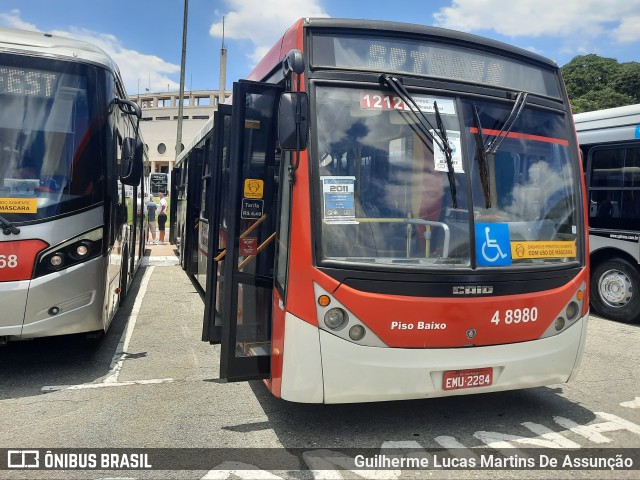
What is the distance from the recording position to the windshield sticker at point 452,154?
3.69 metres

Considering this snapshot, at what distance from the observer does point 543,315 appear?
154 inches

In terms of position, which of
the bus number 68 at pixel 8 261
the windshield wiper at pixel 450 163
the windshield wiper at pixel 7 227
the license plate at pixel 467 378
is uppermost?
the windshield wiper at pixel 450 163

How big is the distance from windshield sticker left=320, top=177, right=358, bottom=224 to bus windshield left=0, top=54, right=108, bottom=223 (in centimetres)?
255

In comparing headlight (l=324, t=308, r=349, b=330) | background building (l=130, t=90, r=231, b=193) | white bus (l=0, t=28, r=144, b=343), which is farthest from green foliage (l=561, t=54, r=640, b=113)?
headlight (l=324, t=308, r=349, b=330)

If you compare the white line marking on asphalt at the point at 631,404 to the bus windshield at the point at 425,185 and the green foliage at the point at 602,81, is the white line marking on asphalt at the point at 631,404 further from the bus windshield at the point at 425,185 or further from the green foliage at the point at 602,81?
the green foliage at the point at 602,81

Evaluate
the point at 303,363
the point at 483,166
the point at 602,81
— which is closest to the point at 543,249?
the point at 483,166

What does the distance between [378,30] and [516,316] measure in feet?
7.49

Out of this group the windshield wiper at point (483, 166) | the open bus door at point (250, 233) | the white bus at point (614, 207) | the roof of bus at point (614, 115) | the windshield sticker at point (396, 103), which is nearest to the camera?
the windshield sticker at point (396, 103)

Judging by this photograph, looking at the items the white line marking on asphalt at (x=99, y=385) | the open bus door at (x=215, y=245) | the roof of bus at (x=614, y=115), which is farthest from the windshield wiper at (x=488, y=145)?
the roof of bus at (x=614, y=115)

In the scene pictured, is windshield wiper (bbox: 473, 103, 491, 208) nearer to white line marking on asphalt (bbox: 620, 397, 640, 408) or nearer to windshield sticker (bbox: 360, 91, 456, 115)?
windshield sticker (bbox: 360, 91, 456, 115)

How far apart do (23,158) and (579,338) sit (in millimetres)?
4887

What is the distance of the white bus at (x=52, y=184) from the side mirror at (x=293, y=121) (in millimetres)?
2331

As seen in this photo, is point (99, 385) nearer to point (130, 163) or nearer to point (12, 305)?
point (12, 305)

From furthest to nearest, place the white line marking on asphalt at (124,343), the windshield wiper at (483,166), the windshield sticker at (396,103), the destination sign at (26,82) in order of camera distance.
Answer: the white line marking on asphalt at (124,343), the destination sign at (26,82), the windshield wiper at (483,166), the windshield sticker at (396,103)
